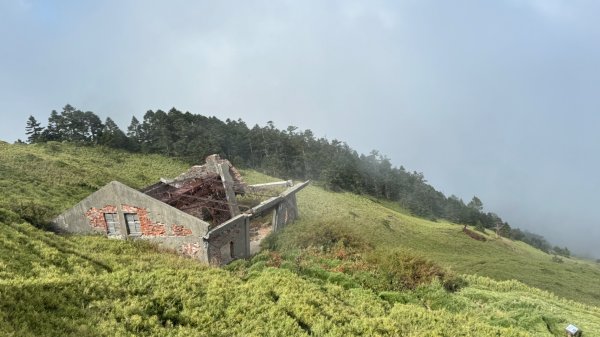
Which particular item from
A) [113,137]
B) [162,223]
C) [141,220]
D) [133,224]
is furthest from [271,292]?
[113,137]

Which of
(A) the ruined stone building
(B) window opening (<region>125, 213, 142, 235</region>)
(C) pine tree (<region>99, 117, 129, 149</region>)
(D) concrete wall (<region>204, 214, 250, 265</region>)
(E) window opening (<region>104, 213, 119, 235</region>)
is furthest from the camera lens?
(C) pine tree (<region>99, 117, 129, 149</region>)

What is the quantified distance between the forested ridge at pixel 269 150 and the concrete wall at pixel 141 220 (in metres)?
38.0

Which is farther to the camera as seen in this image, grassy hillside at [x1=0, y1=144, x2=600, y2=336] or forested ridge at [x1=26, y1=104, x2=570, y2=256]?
forested ridge at [x1=26, y1=104, x2=570, y2=256]

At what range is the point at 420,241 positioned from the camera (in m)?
38.1

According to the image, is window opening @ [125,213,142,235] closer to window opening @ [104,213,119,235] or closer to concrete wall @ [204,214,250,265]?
window opening @ [104,213,119,235]

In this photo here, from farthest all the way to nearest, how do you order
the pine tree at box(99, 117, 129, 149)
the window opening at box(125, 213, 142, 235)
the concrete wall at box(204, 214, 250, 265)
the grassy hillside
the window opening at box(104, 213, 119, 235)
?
the pine tree at box(99, 117, 129, 149), the window opening at box(104, 213, 119, 235), the window opening at box(125, 213, 142, 235), the concrete wall at box(204, 214, 250, 265), the grassy hillside

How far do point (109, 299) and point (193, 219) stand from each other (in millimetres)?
9918

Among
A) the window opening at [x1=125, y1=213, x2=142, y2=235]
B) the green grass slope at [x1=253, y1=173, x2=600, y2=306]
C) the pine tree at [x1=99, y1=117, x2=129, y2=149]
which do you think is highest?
the pine tree at [x1=99, y1=117, x2=129, y2=149]

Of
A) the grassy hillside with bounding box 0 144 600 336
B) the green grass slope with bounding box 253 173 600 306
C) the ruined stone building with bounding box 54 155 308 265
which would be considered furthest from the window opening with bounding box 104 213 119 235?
the green grass slope with bounding box 253 173 600 306

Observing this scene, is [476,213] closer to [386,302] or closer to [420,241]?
[420,241]

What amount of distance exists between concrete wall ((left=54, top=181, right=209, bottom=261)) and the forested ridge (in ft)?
125

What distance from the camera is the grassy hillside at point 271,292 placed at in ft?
34.1

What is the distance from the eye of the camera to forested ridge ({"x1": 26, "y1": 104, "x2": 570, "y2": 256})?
6159 centimetres

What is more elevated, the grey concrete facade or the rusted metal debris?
the rusted metal debris
